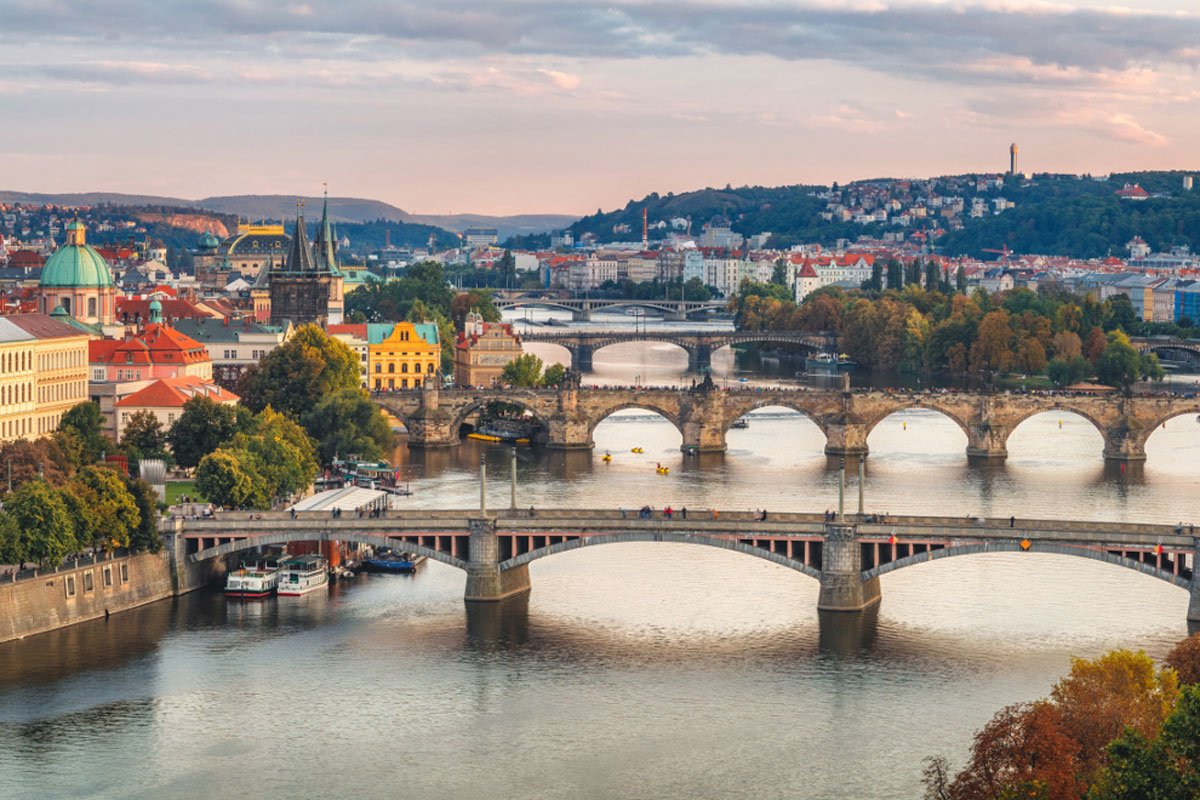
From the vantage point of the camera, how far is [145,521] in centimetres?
4512

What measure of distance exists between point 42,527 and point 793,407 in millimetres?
36118

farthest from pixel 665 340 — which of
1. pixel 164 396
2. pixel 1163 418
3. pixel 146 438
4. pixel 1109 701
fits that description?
pixel 1109 701

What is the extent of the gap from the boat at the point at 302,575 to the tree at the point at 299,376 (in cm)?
1967

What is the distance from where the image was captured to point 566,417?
74750mm

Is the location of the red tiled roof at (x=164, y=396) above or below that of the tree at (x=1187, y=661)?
above

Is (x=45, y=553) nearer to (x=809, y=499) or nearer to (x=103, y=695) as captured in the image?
(x=103, y=695)

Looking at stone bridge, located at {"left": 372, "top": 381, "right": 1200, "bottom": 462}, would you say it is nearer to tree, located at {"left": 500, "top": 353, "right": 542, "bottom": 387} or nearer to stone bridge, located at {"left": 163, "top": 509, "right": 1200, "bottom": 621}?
tree, located at {"left": 500, "top": 353, "right": 542, "bottom": 387}

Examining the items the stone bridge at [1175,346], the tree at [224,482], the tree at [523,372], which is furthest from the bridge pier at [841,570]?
the stone bridge at [1175,346]

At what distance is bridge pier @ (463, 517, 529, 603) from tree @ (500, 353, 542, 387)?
120 feet

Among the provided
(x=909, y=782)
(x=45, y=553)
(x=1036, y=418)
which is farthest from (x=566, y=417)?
(x=909, y=782)

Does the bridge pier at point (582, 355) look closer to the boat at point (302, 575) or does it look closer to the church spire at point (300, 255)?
the church spire at point (300, 255)

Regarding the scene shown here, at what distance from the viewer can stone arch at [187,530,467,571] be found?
44.8m

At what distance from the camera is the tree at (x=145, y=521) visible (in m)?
44.9

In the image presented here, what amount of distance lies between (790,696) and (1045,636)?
6.27m
